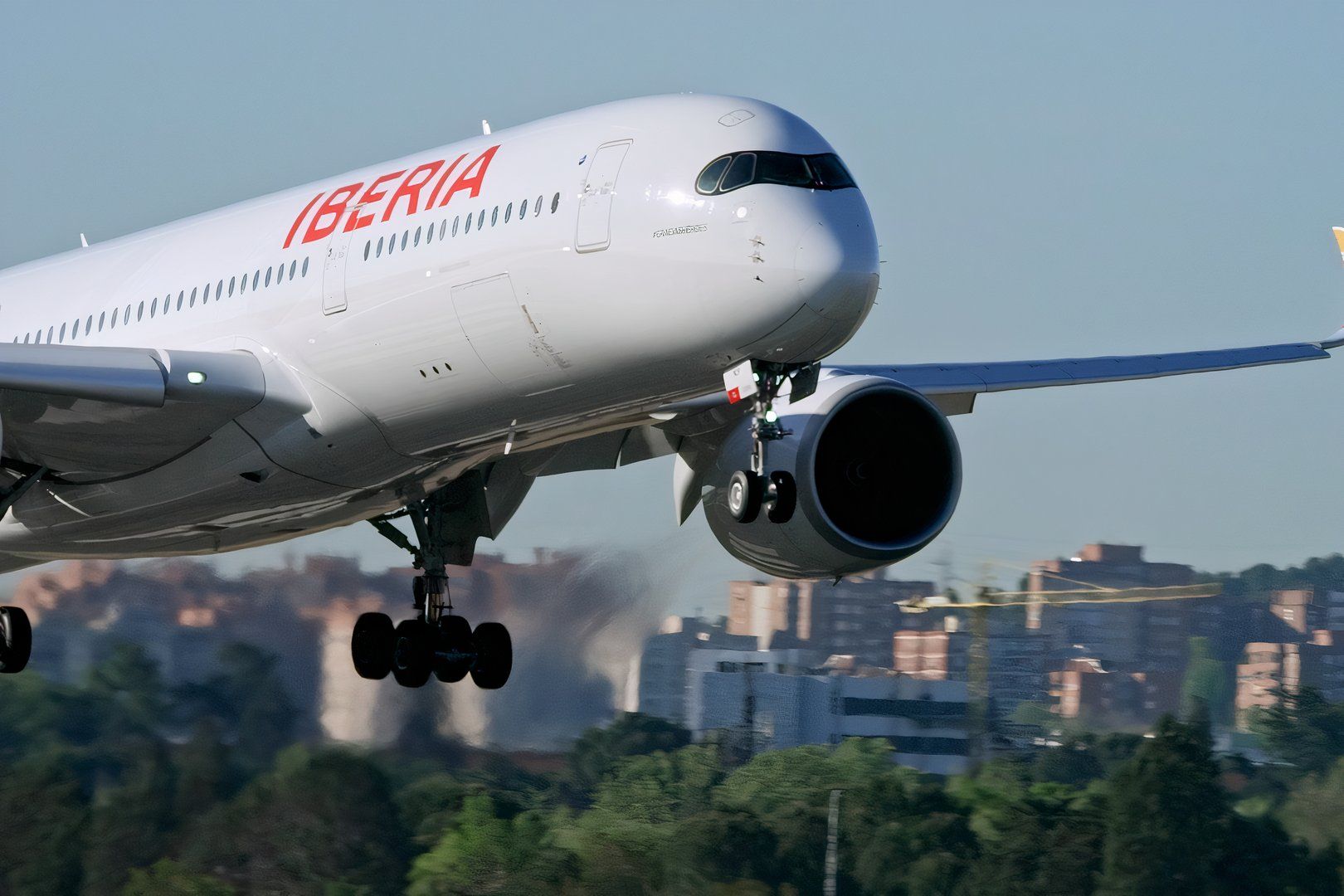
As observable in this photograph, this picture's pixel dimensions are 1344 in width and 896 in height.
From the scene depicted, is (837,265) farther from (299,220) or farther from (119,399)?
(119,399)

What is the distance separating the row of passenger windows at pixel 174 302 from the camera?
700 inches

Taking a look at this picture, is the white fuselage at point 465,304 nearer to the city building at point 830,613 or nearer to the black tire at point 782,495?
the black tire at point 782,495

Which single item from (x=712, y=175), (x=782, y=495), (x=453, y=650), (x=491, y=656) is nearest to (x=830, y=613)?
(x=491, y=656)

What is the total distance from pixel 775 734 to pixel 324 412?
16.1m

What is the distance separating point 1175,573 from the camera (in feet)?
111

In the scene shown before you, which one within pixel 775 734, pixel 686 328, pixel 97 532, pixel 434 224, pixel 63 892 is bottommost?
pixel 63 892

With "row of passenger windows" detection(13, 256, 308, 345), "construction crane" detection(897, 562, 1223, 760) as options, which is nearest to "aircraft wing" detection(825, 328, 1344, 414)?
"row of passenger windows" detection(13, 256, 308, 345)

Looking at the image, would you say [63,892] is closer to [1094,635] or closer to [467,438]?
[467,438]

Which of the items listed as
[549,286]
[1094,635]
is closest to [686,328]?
[549,286]

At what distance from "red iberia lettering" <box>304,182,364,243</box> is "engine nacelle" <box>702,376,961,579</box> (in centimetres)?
444

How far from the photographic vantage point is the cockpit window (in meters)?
14.5

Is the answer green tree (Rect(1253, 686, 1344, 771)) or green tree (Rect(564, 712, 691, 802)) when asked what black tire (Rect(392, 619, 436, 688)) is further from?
green tree (Rect(1253, 686, 1344, 771))

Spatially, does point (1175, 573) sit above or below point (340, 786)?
above

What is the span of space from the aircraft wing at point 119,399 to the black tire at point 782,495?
4.96 meters
